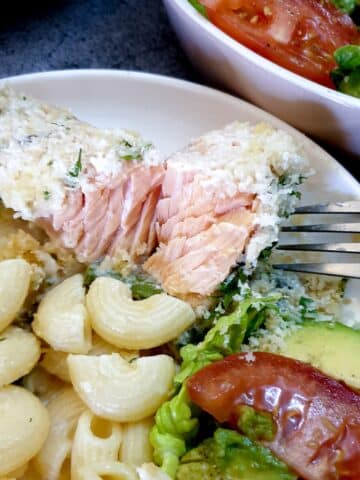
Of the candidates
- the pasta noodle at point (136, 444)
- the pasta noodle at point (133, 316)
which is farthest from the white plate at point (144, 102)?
the pasta noodle at point (136, 444)

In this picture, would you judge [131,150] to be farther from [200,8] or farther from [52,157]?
[200,8]

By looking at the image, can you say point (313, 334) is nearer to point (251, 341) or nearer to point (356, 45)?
point (251, 341)

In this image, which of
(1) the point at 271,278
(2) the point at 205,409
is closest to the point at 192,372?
(2) the point at 205,409

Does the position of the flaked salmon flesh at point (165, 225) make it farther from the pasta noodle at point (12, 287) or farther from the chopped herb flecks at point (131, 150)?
the pasta noodle at point (12, 287)

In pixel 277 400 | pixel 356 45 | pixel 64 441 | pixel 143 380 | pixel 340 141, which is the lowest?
pixel 64 441

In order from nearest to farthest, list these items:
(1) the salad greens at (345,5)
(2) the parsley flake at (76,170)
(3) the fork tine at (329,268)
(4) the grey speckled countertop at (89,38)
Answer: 1. (2) the parsley flake at (76,170)
2. (3) the fork tine at (329,268)
3. (1) the salad greens at (345,5)
4. (4) the grey speckled countertop at (89,38)

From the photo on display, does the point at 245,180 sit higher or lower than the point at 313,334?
higher

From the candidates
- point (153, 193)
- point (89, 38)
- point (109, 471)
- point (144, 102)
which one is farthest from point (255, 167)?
point (89, 38)
